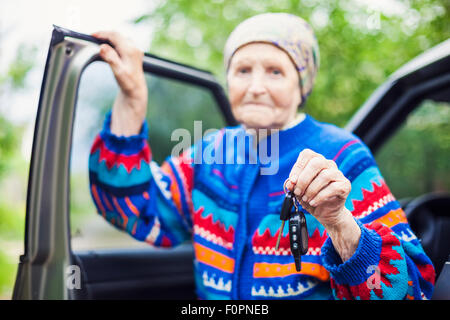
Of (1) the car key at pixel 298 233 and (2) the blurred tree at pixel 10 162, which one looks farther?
(2) the blurred tree at pixel 10 162

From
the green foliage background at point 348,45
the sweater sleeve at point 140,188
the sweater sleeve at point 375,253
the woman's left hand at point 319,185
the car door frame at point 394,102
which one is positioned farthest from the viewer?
the green foliage background at point 348,45

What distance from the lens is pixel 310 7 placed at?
4508 millimetres

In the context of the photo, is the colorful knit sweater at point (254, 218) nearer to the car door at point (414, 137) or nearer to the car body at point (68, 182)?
the car body at point (68, 182)

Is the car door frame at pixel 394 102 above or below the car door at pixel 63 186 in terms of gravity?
above

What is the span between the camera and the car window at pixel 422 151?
7.09ft

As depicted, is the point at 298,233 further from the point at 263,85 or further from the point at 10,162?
the point at 10,162

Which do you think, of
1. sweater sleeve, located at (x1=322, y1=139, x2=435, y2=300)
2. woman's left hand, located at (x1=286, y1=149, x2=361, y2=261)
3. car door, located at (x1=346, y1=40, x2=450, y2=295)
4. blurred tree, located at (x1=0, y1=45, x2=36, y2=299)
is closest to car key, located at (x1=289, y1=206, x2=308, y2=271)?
woman's left hand, located at (x1=286, y1=149, x2=361, y2=261)

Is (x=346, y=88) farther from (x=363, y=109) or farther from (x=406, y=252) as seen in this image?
(x=406, y=252)

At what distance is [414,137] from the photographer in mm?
2318

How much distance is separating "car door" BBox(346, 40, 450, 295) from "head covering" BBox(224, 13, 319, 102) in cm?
78

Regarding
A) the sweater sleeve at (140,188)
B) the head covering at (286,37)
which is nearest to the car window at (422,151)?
the head covering at (286,37)
